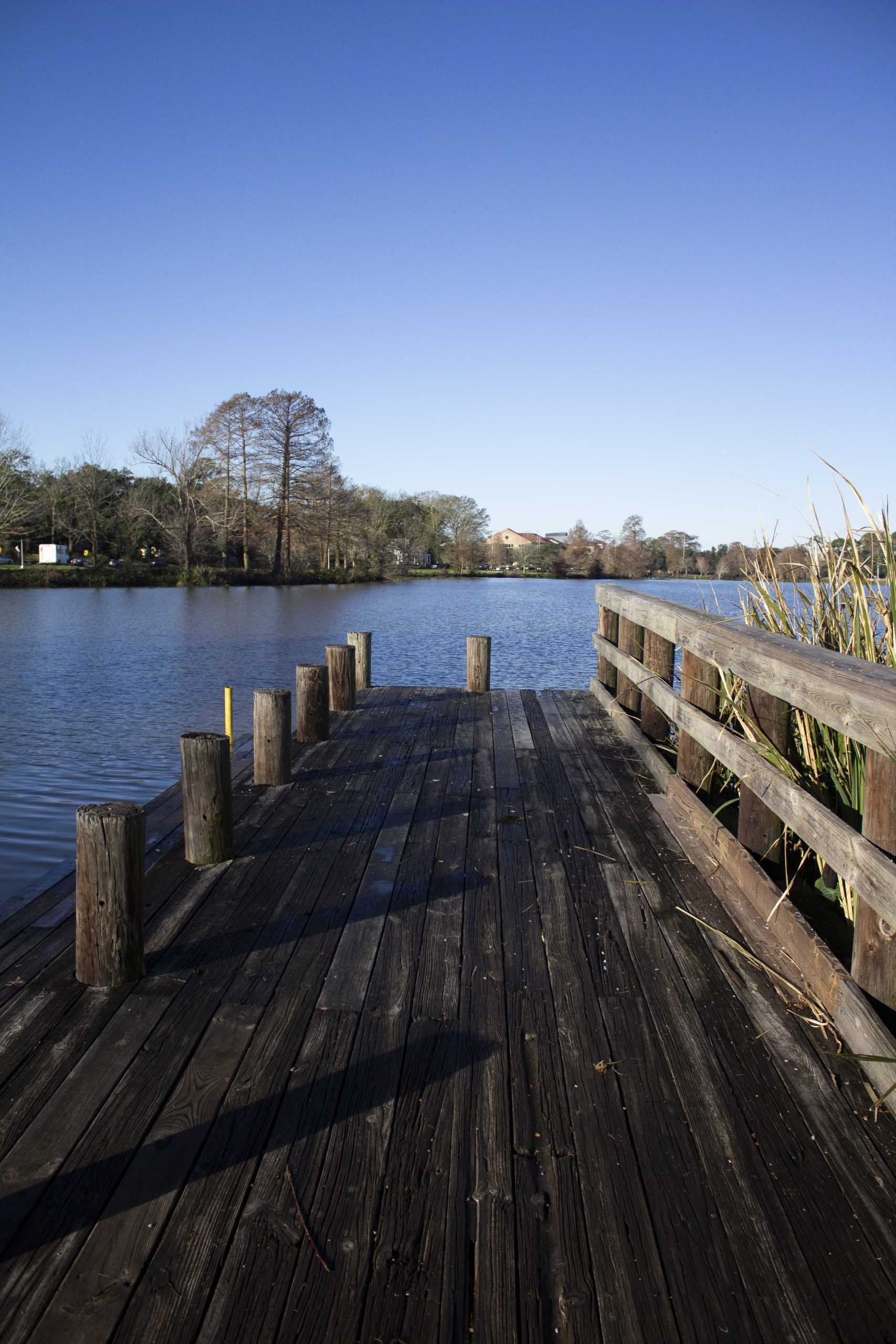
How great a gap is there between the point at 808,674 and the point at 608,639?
5.56 m

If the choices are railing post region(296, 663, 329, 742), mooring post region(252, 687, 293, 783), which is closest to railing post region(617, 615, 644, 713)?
railing post region(296, 663, 329, 742)

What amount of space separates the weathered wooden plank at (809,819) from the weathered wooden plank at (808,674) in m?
0.27

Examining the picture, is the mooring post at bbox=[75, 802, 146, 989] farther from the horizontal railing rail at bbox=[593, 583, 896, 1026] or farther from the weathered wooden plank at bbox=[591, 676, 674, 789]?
the weathered wooden plank at bbox=[591, 676, 674, 789]

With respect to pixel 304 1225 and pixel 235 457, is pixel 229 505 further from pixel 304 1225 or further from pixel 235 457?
pixel 304 1225

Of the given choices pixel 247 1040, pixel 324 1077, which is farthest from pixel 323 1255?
pixel 247 1040

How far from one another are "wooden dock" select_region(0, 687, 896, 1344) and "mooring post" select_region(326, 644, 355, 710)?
4166 millimetres

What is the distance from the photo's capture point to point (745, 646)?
11.3ft

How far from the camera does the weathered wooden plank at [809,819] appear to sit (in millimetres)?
2199

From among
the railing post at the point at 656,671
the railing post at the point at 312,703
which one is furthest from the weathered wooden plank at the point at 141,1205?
the railing post at the point at 312,703

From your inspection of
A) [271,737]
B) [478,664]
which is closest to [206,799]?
[271,737]

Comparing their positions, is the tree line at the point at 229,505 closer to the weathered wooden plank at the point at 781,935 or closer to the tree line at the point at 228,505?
the tree line at the point at 228,505

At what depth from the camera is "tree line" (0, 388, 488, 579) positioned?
4616 cm

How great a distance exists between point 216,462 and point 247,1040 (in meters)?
47.4

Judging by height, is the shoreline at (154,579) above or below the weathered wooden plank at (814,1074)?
above
